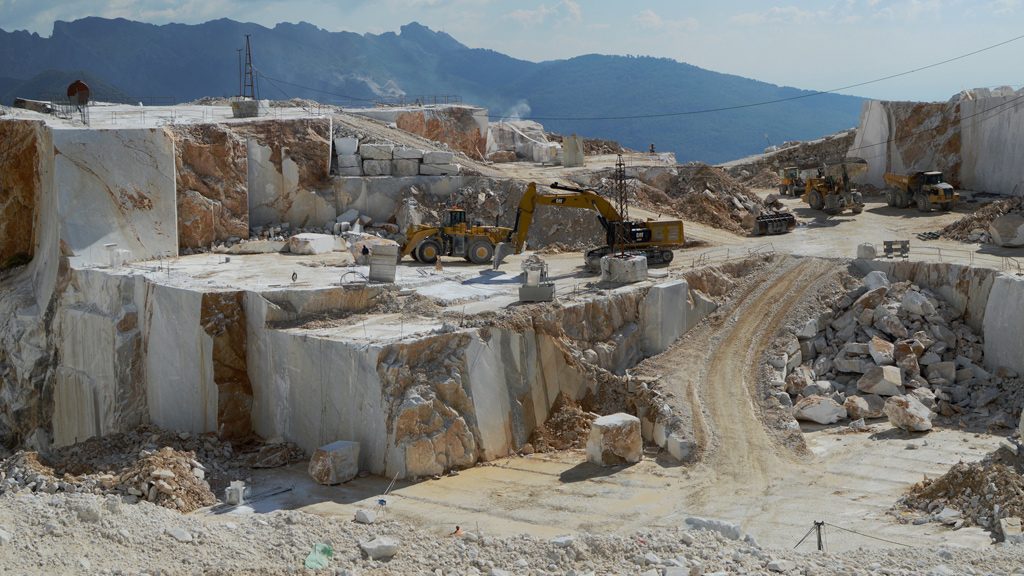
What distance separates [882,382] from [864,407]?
2.51 feet

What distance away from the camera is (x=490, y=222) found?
104ft

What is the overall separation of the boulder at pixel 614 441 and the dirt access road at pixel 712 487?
216 mm

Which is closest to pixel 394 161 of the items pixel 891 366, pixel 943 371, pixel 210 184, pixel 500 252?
pixel 210 184

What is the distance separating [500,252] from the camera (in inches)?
1046

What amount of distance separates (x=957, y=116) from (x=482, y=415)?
74.3 ft

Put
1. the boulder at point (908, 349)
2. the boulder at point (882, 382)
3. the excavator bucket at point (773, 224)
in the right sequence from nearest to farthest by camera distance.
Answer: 1. the boulder at point (882, 382)
2. the boulder at point (908, 349)
3. the excavator bucket at point (773, 224)

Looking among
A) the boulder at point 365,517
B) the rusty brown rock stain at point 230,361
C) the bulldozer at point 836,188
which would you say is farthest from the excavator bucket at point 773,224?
the boulder at point 365,517

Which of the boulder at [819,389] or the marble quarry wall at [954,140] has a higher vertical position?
the marble quarry wall at [954,140]

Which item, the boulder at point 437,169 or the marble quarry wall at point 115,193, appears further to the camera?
the boulder at point 437,169

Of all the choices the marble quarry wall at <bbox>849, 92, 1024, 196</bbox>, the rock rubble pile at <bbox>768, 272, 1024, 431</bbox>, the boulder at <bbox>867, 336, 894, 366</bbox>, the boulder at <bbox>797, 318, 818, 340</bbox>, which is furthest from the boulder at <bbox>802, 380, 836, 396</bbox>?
the marble quarry wall at <bbox>849, 92, 1024, 196</bbox>

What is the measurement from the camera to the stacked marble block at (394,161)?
106ft

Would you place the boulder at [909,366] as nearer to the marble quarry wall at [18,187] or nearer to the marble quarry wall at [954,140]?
the marble quarry wall at [954,140]

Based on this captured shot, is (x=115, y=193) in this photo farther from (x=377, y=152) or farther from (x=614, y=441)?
(x=614, y=441)

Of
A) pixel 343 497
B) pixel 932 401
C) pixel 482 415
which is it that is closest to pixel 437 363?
pixel 482 415
